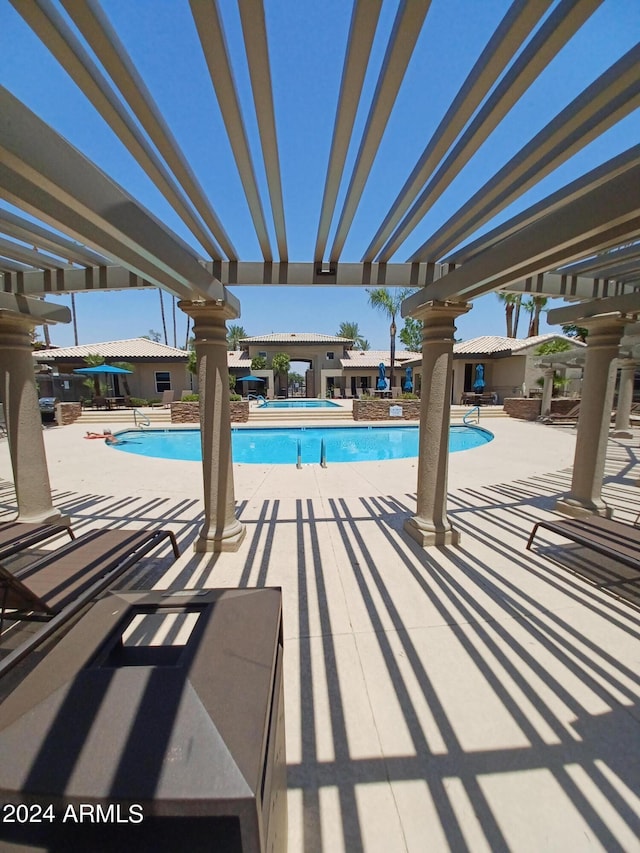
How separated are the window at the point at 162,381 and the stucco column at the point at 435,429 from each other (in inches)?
1010

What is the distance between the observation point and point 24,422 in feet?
15.6

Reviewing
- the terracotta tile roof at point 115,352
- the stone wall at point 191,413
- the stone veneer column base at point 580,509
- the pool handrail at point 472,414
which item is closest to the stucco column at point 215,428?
the stone veneer column base at point 580,509

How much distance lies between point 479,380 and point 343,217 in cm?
2414

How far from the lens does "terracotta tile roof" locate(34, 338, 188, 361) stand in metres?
24.8

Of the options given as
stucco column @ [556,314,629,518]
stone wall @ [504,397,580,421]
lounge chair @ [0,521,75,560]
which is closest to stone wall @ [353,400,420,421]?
stone wall @ [504,397,580,421]

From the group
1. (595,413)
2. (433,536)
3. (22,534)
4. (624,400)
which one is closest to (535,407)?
(624,400)

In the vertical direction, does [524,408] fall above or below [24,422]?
below

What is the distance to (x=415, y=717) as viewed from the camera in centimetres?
221

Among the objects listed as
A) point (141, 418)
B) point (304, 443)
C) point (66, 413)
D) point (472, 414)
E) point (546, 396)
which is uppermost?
point (546, 396)

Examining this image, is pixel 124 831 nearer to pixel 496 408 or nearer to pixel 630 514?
pixel 630 514

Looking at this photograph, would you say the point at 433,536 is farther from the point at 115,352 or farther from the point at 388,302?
the point at 388,302

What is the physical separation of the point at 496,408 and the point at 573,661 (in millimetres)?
20780

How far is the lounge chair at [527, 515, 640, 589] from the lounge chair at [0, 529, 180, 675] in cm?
457

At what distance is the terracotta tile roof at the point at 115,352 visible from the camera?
24.8 meters
